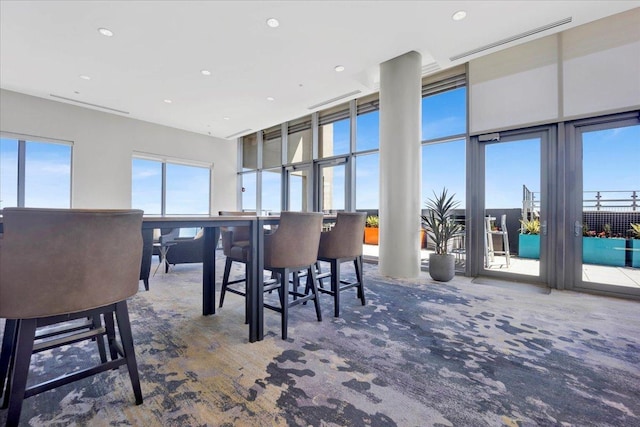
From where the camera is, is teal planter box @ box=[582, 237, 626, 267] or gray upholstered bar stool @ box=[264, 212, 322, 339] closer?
gray upholstered bar stool @ box=[264, 212, 322, 339]

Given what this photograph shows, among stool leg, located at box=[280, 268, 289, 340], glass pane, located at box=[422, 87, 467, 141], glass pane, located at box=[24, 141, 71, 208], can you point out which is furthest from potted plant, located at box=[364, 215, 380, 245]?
glass pane, located at box=[24, 141, 71, 208]

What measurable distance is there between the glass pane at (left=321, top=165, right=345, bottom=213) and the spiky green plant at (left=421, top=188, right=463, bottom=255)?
2.11 metres

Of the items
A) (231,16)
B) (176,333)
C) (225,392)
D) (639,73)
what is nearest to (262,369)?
(225,392)

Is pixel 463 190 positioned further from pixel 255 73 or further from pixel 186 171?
pixel 186 171

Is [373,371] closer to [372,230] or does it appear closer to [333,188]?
[333,188]

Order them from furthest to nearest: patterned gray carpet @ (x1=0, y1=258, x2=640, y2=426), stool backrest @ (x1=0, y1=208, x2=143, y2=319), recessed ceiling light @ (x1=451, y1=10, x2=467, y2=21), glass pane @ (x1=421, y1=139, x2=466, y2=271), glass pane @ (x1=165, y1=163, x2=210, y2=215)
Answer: glass pane @ (x1=165, y1=163, x2=210, y2=215) → glass pane @ (x1=421, y1=139, x2=466, y2=271) → recessed ceiling light @ (x1=451, y1=10, x2=467, y2=21) → patterned gray carpet @ (x1=0, y1=258, x2=640, y2=426) → stool backrest @ (x1=0, y1=208, x2=143, y2=319)

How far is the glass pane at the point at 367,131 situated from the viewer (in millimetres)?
5581

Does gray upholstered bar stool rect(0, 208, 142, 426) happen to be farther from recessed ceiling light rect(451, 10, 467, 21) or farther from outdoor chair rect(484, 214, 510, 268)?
outdoor chair rect(484, 214, 510, 268)

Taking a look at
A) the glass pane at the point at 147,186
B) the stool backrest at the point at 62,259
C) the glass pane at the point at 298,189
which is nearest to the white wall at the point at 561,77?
the glass pane at the point at 298,189

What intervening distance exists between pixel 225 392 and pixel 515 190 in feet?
14.3

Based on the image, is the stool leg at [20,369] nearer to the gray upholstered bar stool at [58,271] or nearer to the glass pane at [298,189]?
the gray upholstered bar stool at [58,271]

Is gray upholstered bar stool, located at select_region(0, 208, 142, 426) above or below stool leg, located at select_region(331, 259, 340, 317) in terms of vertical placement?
above

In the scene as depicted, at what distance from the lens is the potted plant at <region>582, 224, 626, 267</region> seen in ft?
11.4

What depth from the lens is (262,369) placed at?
1.74 m
